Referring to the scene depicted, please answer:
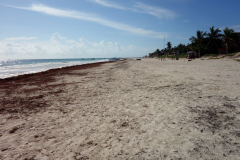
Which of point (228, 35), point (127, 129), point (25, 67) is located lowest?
point (127, 129)

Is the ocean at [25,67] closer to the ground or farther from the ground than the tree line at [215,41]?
closer to the ground

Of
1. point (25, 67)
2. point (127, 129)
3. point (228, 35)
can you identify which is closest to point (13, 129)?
point (127, 129)

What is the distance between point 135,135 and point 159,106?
2035 millimetres

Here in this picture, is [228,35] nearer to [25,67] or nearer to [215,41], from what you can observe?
[215,41]

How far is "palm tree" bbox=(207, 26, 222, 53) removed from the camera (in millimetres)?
41219

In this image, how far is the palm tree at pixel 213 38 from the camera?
41219 mm

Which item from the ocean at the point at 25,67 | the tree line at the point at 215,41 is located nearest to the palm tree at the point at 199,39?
the tree line at the point at 215,41

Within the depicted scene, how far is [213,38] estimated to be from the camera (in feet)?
138

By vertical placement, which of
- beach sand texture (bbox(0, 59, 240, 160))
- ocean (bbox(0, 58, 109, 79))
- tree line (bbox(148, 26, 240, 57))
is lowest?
beach sand texture (bbox(0, 59, 240, 160))

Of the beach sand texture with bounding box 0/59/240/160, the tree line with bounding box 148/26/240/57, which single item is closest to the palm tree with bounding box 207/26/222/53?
the tree line with bounding box 148/26/240/57

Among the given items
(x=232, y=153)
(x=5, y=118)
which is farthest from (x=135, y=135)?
(x=5, y=118)

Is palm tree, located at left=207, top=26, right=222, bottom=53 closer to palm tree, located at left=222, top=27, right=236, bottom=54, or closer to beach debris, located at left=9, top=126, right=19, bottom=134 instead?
palm tree, located at left=222, top=27, right=236, bottom=54

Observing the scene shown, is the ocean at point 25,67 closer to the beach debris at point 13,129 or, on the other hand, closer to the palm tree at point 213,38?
the beach debris at point 13,129

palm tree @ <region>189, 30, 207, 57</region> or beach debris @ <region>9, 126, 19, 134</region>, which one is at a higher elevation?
palm tree @ <region>189, 30, 207, 57</region>
